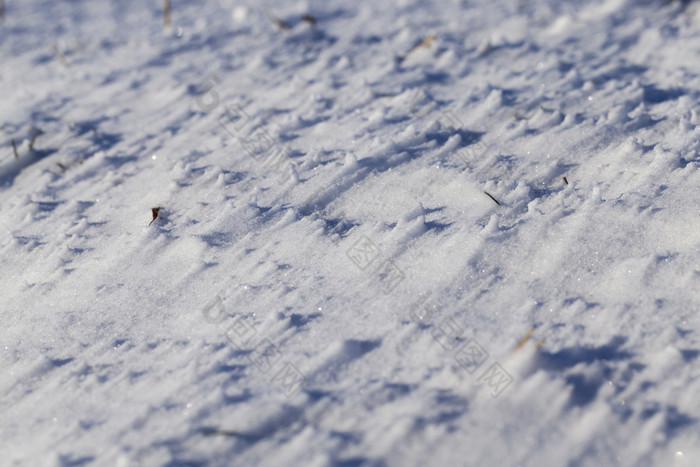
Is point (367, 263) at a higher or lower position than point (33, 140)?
lower

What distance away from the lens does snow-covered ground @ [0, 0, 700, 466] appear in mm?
1166

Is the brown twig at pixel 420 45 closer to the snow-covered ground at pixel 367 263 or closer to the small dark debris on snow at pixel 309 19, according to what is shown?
the snow-covered ground at pixel 367 263

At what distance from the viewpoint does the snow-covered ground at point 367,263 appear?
117cm

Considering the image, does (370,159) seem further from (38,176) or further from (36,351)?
(38,176)

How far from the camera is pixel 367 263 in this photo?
1.56 metres

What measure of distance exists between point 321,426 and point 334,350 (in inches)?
7.7

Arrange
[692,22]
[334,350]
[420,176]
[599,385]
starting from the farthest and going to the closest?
[692,22] < [420,176] < [334,350] < [599,385]

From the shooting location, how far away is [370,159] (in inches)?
76.8

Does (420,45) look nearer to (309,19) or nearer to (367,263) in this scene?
(309,19)

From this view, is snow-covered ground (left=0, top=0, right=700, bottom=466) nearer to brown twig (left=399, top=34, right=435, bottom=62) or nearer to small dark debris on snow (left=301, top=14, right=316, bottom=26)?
brown twig (left=399, top=34, right=435, bottom=62)

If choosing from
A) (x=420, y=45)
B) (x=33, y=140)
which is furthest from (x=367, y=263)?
(x=420, y=45)

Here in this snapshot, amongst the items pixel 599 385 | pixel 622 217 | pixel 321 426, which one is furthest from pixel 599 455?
pixel 622 217

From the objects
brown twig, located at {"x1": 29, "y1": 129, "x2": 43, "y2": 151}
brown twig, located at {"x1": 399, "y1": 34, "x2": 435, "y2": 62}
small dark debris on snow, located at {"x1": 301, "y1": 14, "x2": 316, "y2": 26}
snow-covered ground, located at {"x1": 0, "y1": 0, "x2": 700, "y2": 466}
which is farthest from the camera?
small dark debris on snow, located at {"x1": 301, "y1": 14, "x2": 316, "y2": 26}

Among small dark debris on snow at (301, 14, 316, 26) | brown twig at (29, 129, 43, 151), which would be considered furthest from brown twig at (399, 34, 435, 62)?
brown twig at (29, 129, 43, 151)
